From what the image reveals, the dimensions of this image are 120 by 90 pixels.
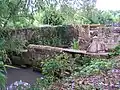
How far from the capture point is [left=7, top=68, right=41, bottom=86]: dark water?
593 cm

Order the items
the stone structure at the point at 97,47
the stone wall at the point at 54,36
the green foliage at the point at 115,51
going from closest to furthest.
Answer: the green foliage at the point at 115,51 → the stone structure at the point at 97,47 → the stone wall at the point at 54,36

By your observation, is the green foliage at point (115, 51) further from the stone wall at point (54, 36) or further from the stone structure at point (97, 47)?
the stone wall at point (54, 36)

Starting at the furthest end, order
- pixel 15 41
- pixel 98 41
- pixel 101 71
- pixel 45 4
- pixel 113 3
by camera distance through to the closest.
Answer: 1. pixel 113 3
2. pixel 98 41
3. pixel 101 71
4. pixel 15 41
5. pixel 45 4

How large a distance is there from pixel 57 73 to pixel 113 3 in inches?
150

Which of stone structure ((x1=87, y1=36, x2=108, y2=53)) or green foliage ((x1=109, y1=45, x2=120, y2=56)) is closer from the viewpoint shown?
green foliage ((x1=109, y1=45, x2=120, y2=56))

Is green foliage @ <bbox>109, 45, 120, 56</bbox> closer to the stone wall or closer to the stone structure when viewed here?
the stone structure

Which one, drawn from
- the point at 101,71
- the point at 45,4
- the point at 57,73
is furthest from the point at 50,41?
the point at 45,4

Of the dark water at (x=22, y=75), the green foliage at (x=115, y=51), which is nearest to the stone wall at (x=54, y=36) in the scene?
the dark water at (x=22, y=75)

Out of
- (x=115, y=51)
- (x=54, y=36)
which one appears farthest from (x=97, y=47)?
(x=54, y=36)

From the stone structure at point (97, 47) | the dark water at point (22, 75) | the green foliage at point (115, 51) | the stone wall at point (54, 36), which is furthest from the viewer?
the stone wall at point (54, 36)

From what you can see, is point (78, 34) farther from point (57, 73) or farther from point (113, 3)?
point (57, 73)

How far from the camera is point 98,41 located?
→ 6363 millimetres

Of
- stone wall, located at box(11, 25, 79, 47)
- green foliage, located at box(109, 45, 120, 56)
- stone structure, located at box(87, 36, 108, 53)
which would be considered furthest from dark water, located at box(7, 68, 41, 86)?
green foliage, located at box(109, 45, 120, 56)

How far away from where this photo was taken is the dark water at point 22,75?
19.4 feet
